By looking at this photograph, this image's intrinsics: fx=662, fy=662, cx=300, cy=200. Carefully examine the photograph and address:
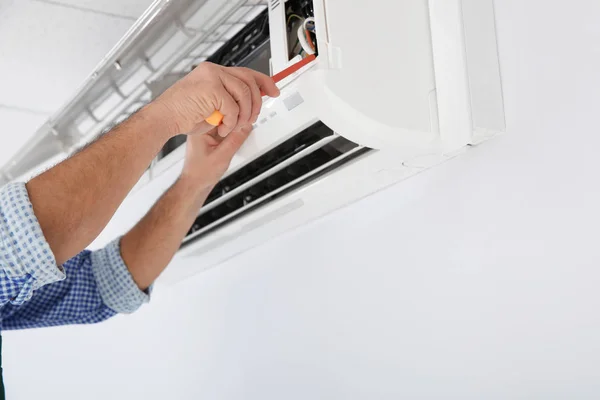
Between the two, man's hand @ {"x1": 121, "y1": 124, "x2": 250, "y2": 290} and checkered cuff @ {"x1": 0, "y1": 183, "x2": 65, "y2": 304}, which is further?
man's hand @ {"x1": 121, "y1": 124, "x2": 250, "y2": 290}

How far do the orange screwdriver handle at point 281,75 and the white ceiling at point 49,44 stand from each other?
2.00ft

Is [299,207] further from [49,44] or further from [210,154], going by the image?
[49,44]

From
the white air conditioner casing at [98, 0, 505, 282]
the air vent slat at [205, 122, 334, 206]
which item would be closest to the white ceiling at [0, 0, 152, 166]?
the air vent slat at [205, 122, 334, 206]

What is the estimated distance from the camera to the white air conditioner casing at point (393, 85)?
0.85 m

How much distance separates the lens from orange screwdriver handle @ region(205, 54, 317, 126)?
86cm

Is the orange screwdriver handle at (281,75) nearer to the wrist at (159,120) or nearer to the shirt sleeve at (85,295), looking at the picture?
the wrist at (159,120)

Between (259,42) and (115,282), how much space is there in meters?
0.53

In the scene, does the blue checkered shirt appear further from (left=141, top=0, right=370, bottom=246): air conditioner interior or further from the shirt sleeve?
(left=141, top=0, right=370, bottom=246): air conditioner interior

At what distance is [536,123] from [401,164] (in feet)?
0.70

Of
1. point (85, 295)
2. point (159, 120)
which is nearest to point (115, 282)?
point (85, 295)

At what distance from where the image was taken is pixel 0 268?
774 millimetres

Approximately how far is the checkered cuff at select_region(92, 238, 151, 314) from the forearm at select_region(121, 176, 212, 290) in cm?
1

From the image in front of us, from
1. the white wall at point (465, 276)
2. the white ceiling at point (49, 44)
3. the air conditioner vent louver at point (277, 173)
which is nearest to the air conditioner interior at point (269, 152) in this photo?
the air conditioner vent louver at point (277, 173)

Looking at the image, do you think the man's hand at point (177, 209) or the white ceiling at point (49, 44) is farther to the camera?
the white ceiling at point (49, 44)
